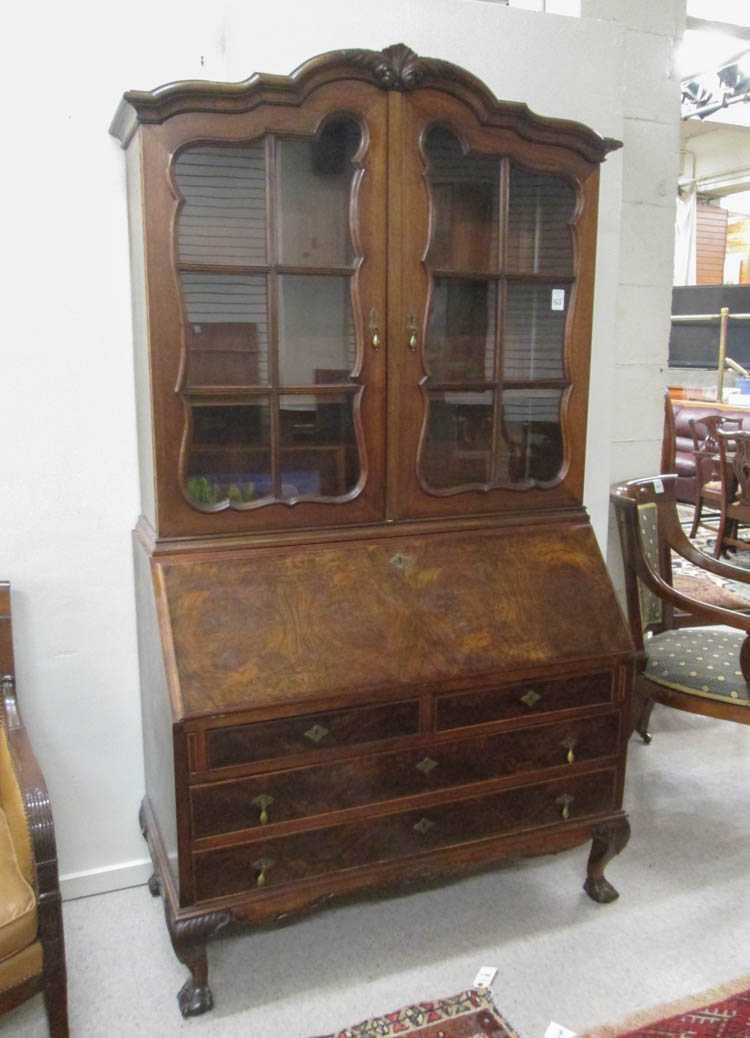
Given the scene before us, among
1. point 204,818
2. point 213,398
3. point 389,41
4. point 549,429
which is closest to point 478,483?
Result: point 549,429

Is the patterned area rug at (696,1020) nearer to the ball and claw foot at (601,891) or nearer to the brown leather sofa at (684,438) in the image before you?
the ball and claw foot at (601,891)

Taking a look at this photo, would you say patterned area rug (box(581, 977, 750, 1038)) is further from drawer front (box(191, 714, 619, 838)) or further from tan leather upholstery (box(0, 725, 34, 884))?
tan leather upholstery (box(0, 725, 34, 884))

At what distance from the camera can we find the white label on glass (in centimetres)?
189

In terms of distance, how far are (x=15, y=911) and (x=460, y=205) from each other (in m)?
1.64

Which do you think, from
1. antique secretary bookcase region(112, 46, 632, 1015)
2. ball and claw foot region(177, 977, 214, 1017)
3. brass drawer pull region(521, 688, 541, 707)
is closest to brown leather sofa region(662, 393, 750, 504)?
antique secretary bookcase region(112, 46, 632, 1015)

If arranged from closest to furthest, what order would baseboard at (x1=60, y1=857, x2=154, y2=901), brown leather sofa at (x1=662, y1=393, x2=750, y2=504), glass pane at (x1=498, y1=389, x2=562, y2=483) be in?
glass pane at (x1=498, y1=389, x2=562, y2=483), baseboard at (x1=60, y1=857, x2=154, y2=901), brown leather sofa at (x1=662, y1=393, x2=750, y2=504)

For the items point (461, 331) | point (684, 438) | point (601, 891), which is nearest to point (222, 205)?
point (461, 331)

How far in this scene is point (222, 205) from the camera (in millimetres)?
1722

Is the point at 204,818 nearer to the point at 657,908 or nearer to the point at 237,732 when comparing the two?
the point at 237,732

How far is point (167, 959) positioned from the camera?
1.96 meters

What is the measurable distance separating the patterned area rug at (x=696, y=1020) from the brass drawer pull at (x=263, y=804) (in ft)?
2.58

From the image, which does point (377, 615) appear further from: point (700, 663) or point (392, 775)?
point (700, 663)

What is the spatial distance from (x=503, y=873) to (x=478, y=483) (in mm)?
1059

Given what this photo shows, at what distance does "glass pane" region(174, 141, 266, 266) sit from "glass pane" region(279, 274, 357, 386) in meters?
0.10
